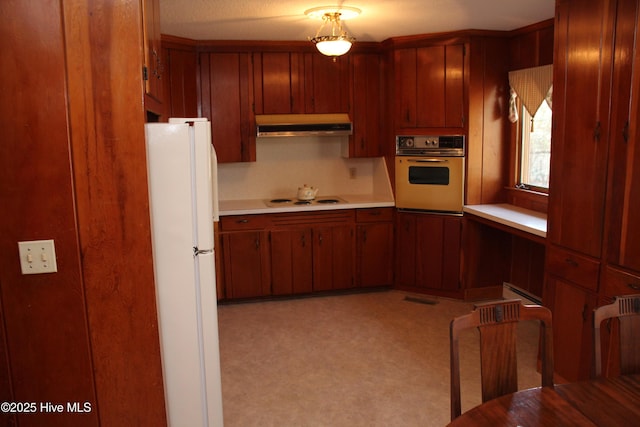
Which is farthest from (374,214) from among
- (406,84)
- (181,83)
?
(181,83)

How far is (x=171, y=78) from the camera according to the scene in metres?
4.43

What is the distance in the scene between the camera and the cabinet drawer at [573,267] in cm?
272

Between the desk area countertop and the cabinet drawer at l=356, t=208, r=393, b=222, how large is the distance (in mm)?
723

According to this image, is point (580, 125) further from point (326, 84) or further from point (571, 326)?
point (326, 84)

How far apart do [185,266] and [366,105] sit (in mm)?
3339

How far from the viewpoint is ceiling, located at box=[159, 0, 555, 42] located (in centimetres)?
336

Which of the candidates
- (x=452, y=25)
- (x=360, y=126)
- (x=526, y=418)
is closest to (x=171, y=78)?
(x=360, y=126)

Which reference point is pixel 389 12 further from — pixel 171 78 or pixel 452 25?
pixel 171 78

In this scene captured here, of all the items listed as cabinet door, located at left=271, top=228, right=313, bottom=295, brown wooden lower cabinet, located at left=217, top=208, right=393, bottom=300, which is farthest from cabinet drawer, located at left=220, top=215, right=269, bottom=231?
cabinet door, located at left=271, top=228, right=313, bottom=295

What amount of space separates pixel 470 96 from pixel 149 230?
341 centimetres

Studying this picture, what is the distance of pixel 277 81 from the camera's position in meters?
4.71

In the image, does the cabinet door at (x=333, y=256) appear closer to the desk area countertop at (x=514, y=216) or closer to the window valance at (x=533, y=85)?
the desk area countertop at (x=514, y=216)

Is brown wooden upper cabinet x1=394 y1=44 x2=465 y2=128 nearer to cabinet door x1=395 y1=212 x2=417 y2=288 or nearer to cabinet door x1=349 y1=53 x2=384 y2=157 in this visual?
cabinet door x1=349 y1=53 x2=384 y2=157

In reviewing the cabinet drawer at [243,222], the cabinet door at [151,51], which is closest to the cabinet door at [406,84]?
the cabinet drawer at [243,222]
